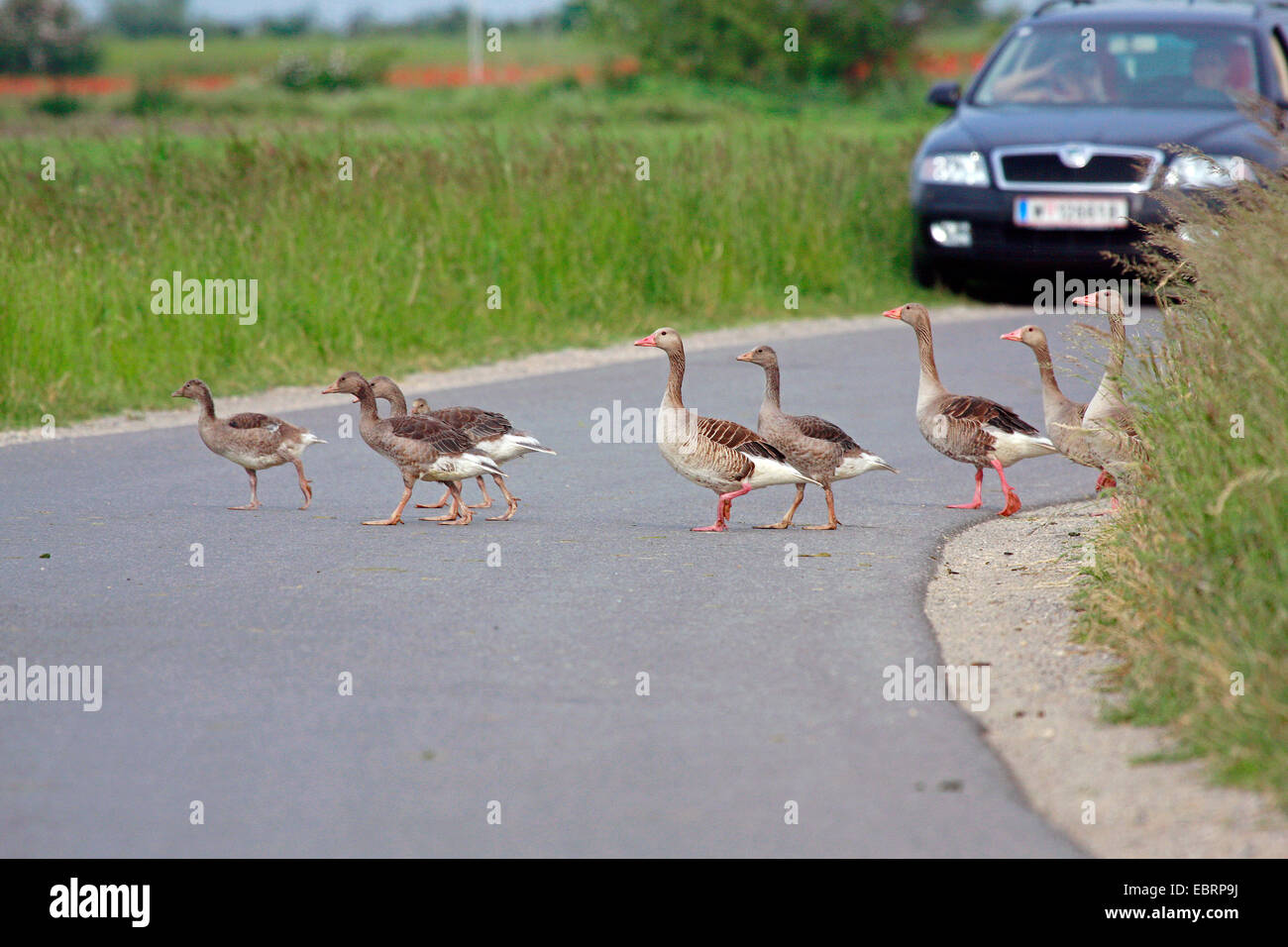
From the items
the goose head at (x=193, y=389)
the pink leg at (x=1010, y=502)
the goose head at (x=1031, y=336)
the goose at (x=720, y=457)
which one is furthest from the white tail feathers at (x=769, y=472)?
the goose head at (x=193, y=389)

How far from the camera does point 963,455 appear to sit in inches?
366

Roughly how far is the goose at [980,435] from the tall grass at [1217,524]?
6.88 feet

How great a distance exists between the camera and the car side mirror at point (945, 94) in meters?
17.1

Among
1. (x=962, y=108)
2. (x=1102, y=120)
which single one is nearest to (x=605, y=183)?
(x=962, y=108)

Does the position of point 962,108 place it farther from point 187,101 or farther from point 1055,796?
point 187,101

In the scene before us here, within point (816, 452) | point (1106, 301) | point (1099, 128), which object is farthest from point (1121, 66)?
point (816, 452)

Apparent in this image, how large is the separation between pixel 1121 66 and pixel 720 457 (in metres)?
10.4

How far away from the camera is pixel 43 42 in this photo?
7675 centimetres

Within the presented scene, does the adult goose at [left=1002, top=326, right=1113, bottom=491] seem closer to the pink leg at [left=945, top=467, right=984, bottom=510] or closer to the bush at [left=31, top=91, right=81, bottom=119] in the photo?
the pink leg at [left=945, top=467, right=984, bottom=510]

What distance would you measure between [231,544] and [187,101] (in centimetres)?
5479

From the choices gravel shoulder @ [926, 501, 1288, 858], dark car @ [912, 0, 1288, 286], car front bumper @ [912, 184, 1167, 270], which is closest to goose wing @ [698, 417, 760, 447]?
gravel shoulder @ [926, 501, 1288, 858]

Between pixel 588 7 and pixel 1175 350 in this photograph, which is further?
pixel 588 7

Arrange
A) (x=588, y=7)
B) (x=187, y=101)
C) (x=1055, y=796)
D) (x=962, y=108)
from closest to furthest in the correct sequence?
1. (x=1055, y=796)
2. (x=962, y=108)
3. (x=187, y=101)
4. (x=588, y=7)

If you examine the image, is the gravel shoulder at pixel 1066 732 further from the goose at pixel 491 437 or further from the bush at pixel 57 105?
the bush at pixel 57 105
